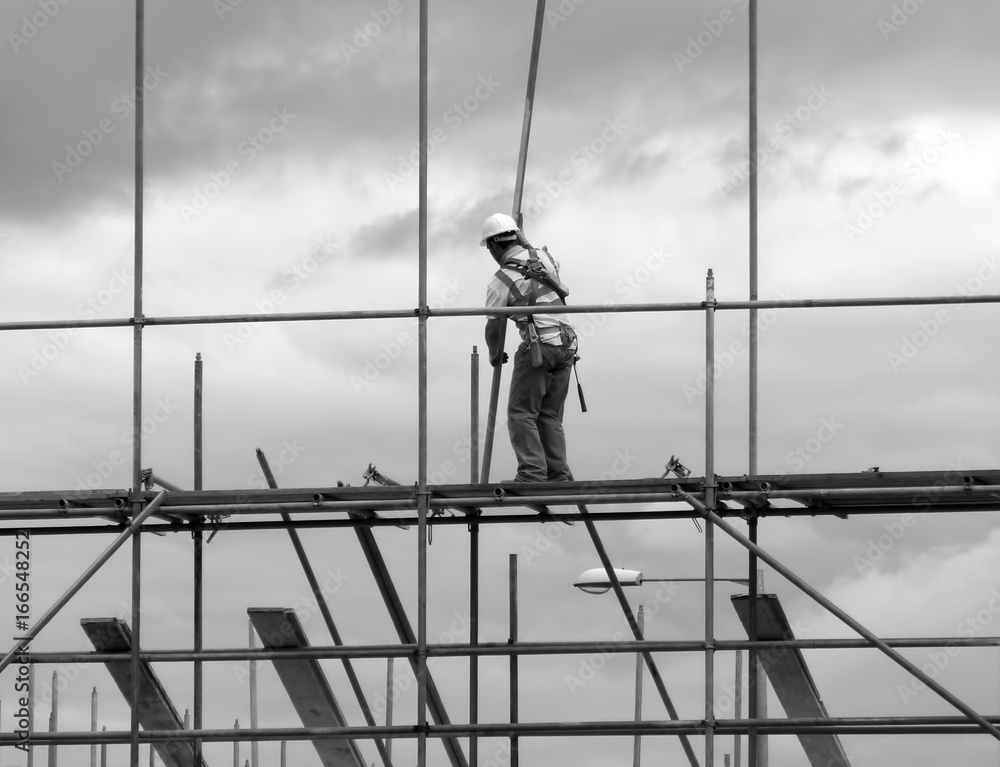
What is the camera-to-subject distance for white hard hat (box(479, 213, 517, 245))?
1238cm

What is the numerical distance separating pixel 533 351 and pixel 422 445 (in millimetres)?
1056

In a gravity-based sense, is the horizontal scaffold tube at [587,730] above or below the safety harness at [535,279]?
below

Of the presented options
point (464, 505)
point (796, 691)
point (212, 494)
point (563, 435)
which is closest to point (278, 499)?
point (212, 494)

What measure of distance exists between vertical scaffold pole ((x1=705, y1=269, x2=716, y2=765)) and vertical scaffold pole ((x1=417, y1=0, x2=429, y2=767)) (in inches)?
71.3

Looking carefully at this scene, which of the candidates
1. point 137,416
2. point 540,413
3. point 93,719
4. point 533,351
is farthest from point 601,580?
point 93,719

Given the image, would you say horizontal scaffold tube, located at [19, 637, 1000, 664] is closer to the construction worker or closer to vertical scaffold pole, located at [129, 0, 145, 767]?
vertical scaffold pole, located at [129, 0, 145, 767]

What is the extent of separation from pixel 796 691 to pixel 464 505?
277cm

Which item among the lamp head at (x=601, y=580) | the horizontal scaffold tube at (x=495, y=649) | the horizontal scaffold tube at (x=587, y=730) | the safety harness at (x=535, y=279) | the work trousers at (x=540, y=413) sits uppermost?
the safety harness at (x=535, y=279)

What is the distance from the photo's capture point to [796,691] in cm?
1240

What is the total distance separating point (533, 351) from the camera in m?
12.1

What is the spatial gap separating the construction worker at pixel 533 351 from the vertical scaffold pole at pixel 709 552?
123 centimetres

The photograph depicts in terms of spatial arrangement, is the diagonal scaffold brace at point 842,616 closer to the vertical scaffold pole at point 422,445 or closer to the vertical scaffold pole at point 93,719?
the vertical scaffold pole at point 422,445

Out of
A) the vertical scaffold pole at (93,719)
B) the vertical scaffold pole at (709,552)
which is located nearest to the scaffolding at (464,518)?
the vertical scaffold pole at (709,552)

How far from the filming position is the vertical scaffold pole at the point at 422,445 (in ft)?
37.8
